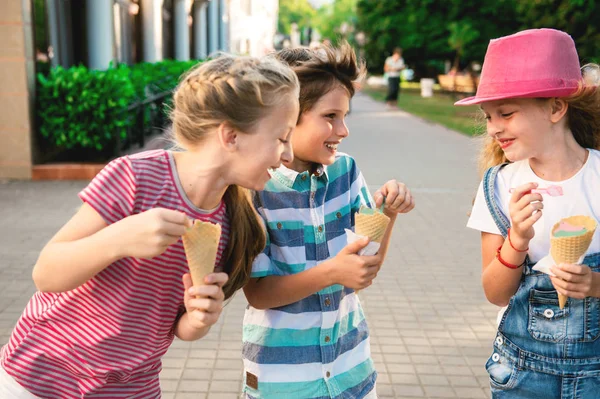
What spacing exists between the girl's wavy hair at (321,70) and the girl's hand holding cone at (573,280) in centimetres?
94

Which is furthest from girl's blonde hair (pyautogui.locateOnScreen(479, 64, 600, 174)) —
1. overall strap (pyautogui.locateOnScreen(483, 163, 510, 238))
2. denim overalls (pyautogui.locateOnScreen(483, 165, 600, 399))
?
denim overalls (pyautogui.locateOnScreen(483, 165, 600, 399))

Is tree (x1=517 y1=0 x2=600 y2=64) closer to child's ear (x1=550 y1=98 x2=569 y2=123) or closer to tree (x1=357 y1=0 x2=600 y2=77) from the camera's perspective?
tree (x1=357 y1=0 x2=600 y2=77)

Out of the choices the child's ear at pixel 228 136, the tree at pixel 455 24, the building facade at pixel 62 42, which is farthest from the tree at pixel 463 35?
the child's ear at pixel 228 136

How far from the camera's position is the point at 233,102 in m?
1.97

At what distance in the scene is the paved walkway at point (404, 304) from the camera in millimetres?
4332

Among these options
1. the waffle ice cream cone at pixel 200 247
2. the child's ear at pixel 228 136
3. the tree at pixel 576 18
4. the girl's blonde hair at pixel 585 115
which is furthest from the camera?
the tree at pixel 576 18

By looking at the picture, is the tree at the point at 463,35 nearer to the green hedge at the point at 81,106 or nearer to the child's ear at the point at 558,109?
the green hedge at the point at 81,106

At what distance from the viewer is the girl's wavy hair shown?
2.37 m

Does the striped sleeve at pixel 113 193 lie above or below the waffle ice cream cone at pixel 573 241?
above

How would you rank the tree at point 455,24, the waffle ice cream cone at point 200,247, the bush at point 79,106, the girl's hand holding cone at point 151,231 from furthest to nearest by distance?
the tree at point 455,24 < the bush at point 79,106 < the waffle ice cream cone at point 200,247 < the girl's hand holding cone at point 151,231

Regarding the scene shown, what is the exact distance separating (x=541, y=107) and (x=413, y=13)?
38012 millimetres

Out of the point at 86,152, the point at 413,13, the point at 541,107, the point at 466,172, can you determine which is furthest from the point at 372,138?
the point at 413,13

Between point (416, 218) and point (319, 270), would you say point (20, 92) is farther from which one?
point (319, 270)

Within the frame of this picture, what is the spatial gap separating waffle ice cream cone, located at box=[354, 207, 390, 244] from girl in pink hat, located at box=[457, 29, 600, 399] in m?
0.43
